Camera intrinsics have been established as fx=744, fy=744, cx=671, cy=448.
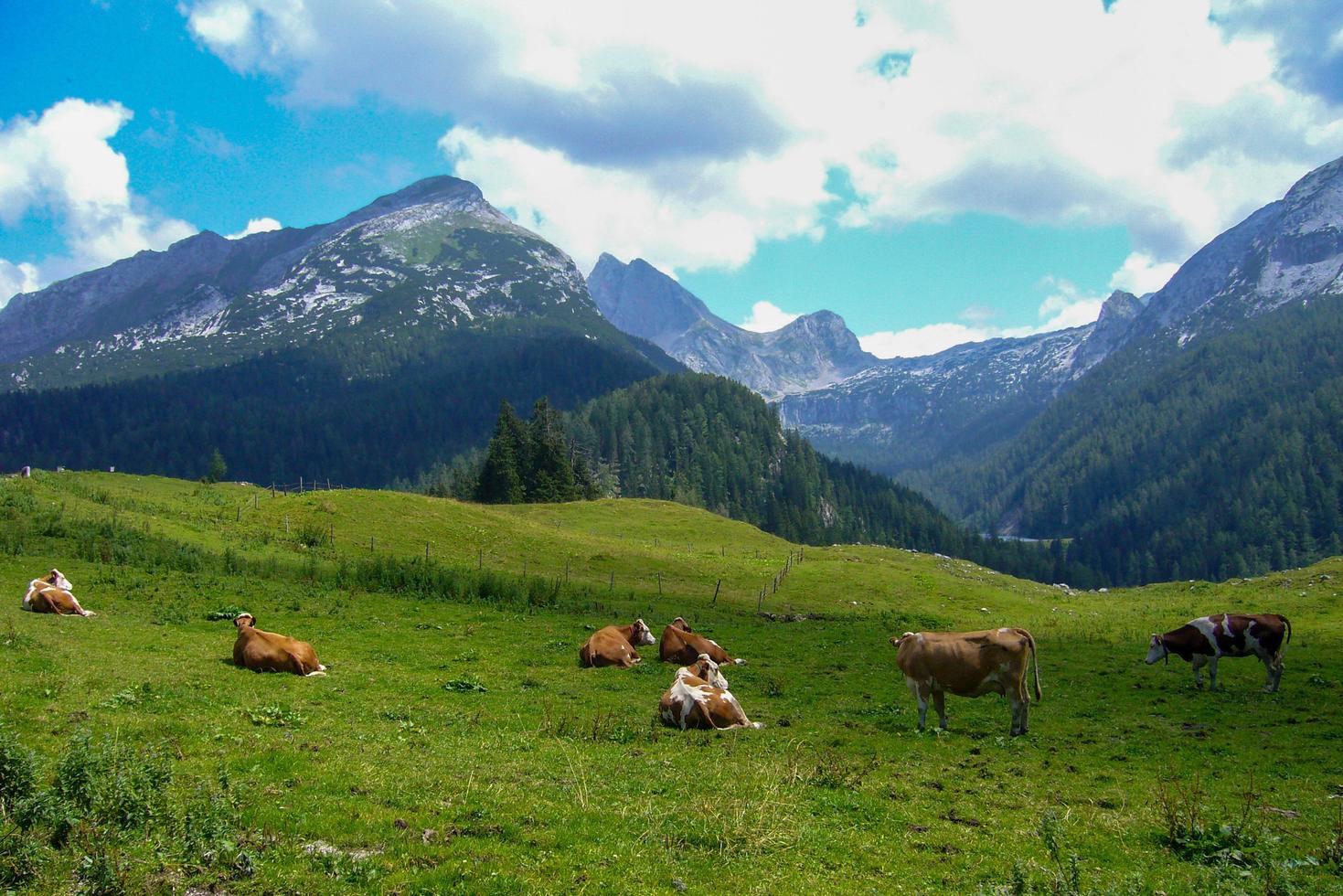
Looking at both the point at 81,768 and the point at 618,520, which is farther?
the point at 618,520

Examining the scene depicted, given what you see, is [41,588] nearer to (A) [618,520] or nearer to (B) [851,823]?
(B) [851,823]

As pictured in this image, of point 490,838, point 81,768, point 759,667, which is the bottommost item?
point 759,667

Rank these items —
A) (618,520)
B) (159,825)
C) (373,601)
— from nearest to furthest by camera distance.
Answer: (159,825), (373,601), (618,520)

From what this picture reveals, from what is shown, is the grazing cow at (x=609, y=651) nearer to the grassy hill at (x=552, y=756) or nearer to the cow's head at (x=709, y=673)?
the grassy hill at (x=552, y=756)

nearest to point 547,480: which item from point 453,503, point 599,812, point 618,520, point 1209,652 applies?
point 618,520

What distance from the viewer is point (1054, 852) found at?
941 centimetres

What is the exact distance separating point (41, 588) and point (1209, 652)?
38.0m

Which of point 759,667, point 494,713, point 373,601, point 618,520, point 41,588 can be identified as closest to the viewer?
point 494,713

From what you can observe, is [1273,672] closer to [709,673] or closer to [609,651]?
[709,673]

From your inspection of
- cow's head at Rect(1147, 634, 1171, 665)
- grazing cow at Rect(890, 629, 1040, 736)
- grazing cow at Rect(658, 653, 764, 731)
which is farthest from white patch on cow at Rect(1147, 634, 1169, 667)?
grazing cow at Rect(658, 653, 764, 731)

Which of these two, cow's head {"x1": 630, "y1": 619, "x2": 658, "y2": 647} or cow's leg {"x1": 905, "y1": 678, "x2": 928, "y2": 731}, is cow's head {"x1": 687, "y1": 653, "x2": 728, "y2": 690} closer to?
cow's leg {"x1": 905, "y1": 678, "x2": 928, "y2": 731}

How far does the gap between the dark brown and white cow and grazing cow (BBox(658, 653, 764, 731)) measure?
55.0 feet

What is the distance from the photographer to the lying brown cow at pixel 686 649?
26156 millimetres

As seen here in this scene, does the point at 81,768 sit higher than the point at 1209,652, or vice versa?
the point at 81,768
